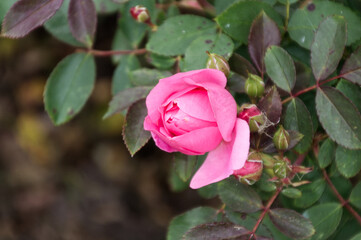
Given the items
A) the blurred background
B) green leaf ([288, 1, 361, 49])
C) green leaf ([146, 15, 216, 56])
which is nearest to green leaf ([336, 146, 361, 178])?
green leaf ([288, 1, 361, 49])

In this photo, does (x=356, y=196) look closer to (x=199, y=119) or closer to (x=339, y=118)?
(x=339, y=118)

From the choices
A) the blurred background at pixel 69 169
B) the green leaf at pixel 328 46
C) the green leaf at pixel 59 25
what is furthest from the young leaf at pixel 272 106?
the blurred background at pixel 69 169

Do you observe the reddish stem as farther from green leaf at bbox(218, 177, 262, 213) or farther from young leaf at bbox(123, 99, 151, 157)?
young leaf at bbox(123, 99, 151, 157)

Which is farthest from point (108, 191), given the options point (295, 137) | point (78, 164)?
point (295, 137)

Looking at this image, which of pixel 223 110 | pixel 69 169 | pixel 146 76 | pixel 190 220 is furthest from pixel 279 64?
pixel 69 169

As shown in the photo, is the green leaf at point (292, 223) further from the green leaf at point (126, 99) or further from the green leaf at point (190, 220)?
the green leaf at point (126, 99)
